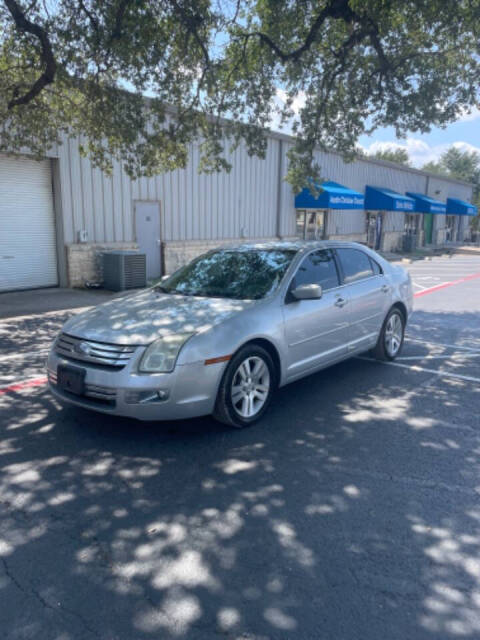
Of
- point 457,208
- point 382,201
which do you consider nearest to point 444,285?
point 382,201

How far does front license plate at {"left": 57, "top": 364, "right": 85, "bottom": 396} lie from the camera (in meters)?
4.09

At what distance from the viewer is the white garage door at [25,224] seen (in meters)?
11.5

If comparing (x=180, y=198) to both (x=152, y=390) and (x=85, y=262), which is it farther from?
(x=152, y=390)

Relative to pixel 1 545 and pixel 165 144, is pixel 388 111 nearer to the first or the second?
pixel 165 144

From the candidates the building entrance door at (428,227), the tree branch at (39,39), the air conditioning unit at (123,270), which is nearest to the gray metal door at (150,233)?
the air conditioning unit at (123,270)

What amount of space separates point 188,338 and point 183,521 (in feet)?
4.80

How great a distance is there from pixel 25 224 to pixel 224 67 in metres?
5.88

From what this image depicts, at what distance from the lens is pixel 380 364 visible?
21.5 ft

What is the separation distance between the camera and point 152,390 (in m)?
3.91

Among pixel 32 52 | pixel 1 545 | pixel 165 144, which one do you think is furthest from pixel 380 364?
pixel 32 52

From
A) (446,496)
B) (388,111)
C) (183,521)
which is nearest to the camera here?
(183,521)

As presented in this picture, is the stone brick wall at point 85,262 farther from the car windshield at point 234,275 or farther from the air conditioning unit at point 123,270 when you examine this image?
the car windshield at point 234,275

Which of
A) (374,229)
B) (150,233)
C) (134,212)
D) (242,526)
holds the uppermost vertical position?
(134,212)

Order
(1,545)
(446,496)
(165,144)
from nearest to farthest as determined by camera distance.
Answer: (1,545) < (446,496) < (165,144)
